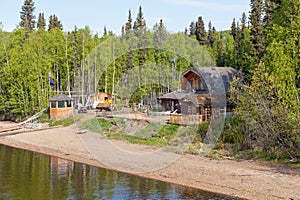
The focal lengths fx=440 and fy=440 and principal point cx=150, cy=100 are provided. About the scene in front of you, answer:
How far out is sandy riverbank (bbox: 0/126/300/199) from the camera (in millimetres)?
21109

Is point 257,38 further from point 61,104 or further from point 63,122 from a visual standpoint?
point 61,104

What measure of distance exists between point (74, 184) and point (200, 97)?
16.7 meters

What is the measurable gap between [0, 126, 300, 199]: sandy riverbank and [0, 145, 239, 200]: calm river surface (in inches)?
40.4

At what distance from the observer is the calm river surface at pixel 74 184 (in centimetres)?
2130

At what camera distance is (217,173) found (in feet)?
80.4

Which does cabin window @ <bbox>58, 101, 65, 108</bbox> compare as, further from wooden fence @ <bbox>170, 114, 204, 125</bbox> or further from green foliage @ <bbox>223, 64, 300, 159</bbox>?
green foliage @ <bbox>223, 64, 300, 159</bbox>

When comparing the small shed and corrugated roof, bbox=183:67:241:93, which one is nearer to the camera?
corrugated roof, bbox=183:67:241:93

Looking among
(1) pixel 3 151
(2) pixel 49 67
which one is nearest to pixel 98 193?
(1) pixel 3 151

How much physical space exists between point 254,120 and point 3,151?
1937 cm

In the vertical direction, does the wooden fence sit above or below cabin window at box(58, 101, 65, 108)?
below

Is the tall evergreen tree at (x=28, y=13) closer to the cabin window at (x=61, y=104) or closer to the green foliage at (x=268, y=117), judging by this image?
the cabin window at (x=61, y=104)

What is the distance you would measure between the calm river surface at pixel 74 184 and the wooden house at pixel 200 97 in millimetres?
11113

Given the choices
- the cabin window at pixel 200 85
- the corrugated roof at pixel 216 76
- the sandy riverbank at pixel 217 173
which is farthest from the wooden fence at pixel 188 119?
the cabin window at pixel 200 85

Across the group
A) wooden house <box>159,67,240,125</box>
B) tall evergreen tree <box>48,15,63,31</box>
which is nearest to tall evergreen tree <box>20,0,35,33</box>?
tall evergreen tree <box>48,15,63,31</box>
